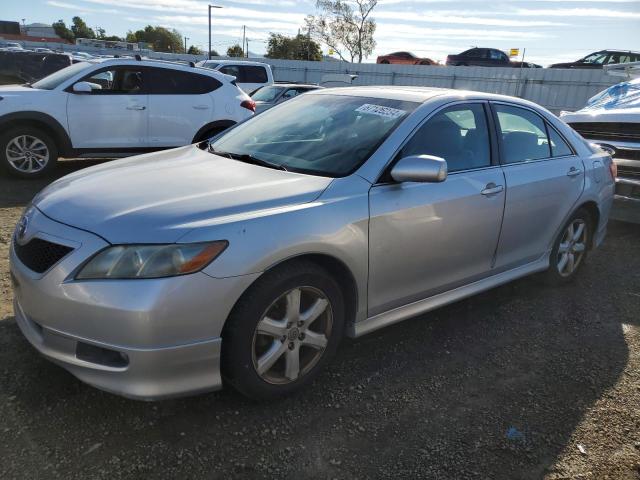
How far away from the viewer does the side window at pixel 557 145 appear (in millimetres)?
4184

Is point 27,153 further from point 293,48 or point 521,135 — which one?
point 293,48

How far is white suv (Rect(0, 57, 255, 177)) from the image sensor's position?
6.90 meters

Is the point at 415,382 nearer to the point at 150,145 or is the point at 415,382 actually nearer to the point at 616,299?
the point at 616,299

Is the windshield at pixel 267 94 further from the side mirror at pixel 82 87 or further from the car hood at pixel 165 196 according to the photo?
the car hood at pixel 165 196

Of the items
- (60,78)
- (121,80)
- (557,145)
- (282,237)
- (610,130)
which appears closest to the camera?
(282,237)

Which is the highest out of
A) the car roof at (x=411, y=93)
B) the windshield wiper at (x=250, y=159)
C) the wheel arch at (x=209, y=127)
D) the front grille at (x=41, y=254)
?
the car roof at (x=411, y=93)

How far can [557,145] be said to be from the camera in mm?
4227

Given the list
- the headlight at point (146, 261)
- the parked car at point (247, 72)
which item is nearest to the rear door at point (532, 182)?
the headlight at point (146, 261)

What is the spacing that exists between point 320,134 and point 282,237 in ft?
3.62

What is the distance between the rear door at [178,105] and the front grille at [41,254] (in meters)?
5.46

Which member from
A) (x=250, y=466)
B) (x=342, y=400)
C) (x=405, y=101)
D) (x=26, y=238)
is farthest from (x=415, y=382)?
(x=26, y=238)

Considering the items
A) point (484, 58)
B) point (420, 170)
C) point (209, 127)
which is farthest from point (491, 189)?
point (484, 58)

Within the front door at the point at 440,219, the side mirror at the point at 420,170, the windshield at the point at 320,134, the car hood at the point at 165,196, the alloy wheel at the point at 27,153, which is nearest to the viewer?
the car hood at the point at 165,196

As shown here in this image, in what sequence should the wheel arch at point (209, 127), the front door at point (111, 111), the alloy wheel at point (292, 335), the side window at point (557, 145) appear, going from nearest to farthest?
the alloy wheel at point (292, 335)
the side window at point (557, 145)
the front door at point (111, 111)
the wheel arch at point (209, 127)
